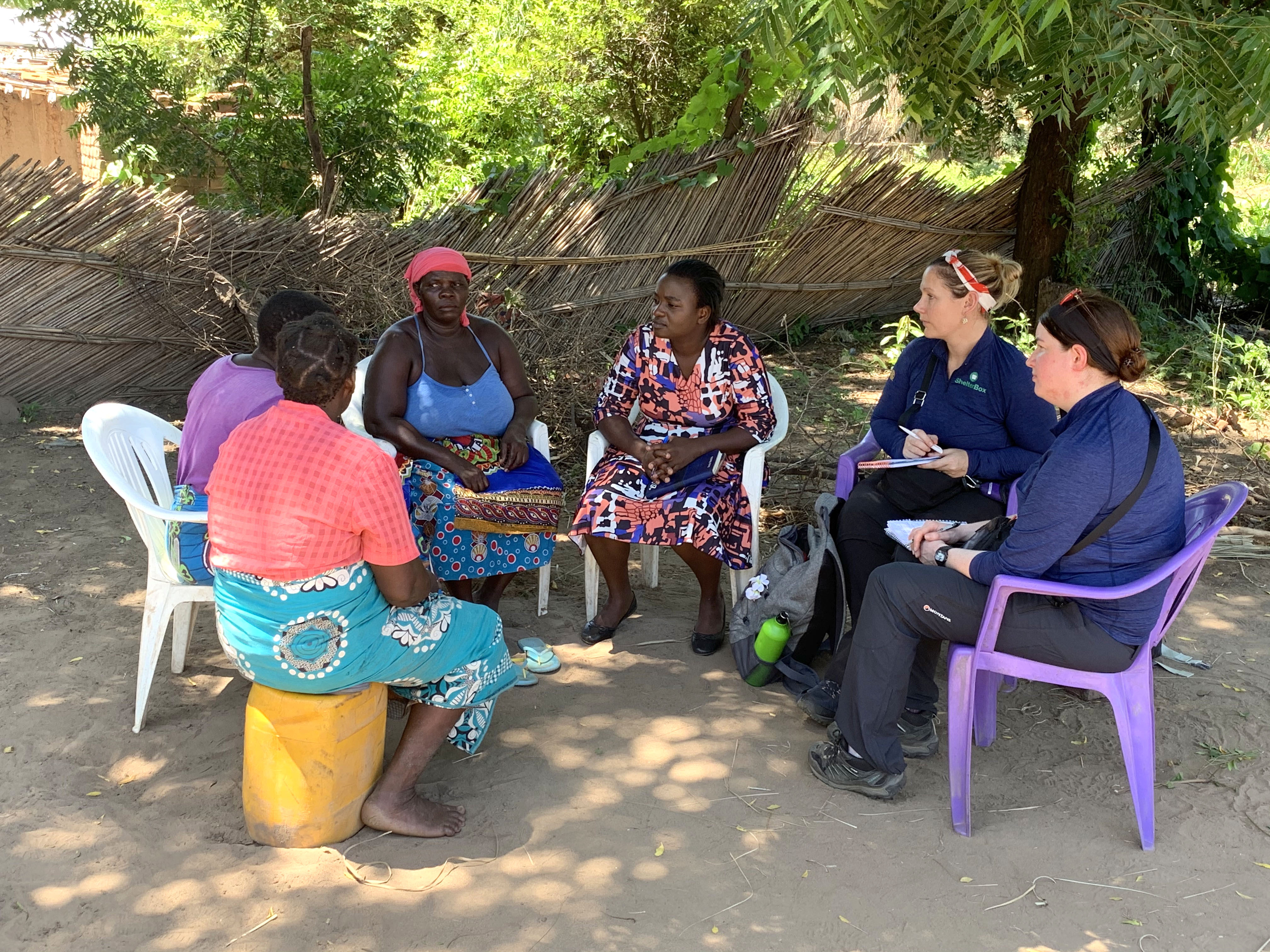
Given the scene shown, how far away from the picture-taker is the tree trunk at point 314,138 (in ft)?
22.3

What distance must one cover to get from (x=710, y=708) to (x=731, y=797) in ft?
1.82

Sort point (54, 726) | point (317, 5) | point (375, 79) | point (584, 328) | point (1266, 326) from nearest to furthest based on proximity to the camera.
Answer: point (54, 726) → point (584, 328) → point (317, 5) → point (375, 79) → point (1266, 326)

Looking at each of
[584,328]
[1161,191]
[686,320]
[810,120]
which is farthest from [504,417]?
[1161,191]

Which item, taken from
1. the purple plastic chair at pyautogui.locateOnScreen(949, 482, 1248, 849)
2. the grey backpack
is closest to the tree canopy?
the grey backpack

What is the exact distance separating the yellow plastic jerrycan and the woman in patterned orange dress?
4.75 ft

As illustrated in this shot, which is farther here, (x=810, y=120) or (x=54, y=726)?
(x=810, y=120)

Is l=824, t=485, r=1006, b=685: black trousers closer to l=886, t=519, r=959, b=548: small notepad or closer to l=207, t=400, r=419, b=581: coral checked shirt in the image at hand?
l=886, t=519, r=959, b=548: small notepad

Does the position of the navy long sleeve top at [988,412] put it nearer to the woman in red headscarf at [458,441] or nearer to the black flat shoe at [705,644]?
the black flat shoe at [705,644]

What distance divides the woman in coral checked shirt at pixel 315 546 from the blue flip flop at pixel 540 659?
1075mm

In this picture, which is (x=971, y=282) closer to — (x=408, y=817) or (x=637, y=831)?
(x=637, y=831)

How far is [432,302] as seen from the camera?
4.14m

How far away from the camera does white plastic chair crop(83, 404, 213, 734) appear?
3312 millimetres

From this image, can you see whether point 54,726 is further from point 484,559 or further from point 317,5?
point 317,5

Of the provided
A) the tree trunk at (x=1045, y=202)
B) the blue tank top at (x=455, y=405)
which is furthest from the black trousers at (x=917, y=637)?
the tree trunk at (x=1045, y=202)
